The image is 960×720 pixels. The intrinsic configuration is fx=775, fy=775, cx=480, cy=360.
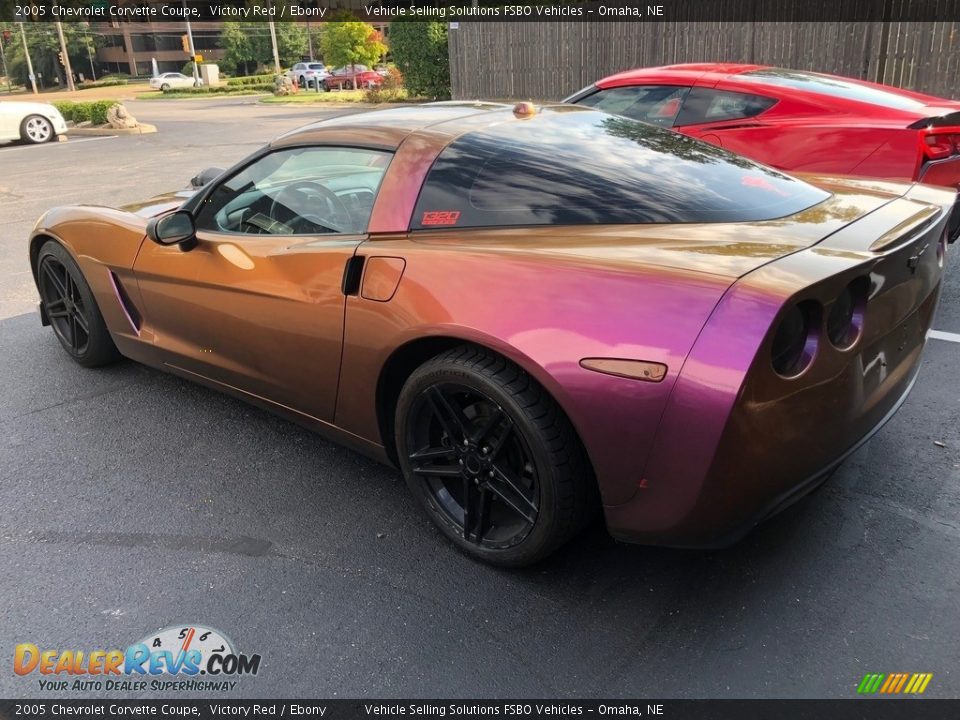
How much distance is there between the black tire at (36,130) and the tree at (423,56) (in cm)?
1144

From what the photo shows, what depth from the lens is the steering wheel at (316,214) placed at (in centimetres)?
290

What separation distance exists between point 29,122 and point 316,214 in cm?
1653

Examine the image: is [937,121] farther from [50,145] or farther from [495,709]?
[50,145]

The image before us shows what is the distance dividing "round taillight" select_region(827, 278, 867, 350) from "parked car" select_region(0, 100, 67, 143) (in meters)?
18.0

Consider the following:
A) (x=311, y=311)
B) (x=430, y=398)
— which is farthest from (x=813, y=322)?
(x=311, y=311)

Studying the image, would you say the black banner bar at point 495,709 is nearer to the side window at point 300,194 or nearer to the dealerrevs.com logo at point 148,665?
the dealerrevs.com logo at point 148,665

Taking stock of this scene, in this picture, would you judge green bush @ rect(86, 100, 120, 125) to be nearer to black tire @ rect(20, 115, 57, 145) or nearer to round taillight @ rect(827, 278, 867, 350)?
black tire @ rect(20, 115, 57, 145)

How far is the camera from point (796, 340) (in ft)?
6.66

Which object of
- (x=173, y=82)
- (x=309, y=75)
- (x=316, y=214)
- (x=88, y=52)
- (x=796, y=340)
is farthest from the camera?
(x=88, y=52)

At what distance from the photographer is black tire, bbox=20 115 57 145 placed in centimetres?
1627

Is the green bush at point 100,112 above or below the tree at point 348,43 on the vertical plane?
below

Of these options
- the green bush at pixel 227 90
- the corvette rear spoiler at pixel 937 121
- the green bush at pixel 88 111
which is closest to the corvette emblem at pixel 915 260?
the corvette rear spoiler at pixel 937 121

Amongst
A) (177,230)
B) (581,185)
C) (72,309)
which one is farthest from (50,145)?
(581,185)

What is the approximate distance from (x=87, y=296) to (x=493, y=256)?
2.69 m
